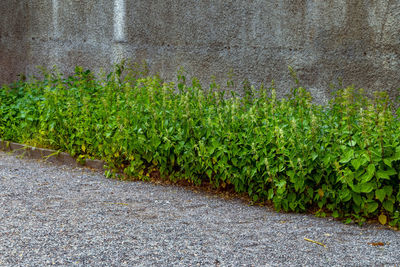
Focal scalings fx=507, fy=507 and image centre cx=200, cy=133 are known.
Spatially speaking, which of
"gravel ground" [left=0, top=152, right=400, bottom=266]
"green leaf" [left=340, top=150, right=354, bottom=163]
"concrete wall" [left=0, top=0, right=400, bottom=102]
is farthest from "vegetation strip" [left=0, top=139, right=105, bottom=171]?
"green leaf" [left=340, top=150, right=354, bottom=163]

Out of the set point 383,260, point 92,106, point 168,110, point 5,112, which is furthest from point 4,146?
point 383,260

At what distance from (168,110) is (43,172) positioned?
1762 millimetres

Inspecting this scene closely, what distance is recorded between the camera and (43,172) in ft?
19.7

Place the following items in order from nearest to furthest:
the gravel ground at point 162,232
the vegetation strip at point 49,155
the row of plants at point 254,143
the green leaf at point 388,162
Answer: the gravel ground at point 162,232
the green leaf at point 388,162
the row of plants at point 254,143
the vegetation strip at point 49,155

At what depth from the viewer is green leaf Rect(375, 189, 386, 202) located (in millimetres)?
3822

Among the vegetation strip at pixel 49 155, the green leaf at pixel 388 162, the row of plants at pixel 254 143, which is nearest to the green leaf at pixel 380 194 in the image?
the row of plants at pixel 254 143

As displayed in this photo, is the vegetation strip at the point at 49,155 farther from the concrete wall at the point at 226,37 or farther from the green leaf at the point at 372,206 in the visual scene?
the green leaf at the point at 372,206

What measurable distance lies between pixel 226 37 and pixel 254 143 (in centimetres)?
283

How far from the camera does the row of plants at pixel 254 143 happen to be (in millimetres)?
3973

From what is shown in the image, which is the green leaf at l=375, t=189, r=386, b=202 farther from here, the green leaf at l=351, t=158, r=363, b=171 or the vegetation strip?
the vegetation strip

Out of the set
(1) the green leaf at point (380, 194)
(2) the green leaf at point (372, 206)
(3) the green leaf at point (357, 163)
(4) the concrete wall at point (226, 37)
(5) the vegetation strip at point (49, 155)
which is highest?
(4) the concrete wall at point (226, 37)

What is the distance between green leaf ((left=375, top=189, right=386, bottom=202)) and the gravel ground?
26 cm

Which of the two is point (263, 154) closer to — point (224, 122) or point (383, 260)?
point (224, 122)

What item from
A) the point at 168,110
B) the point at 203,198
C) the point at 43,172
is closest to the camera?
the point at 203,198
